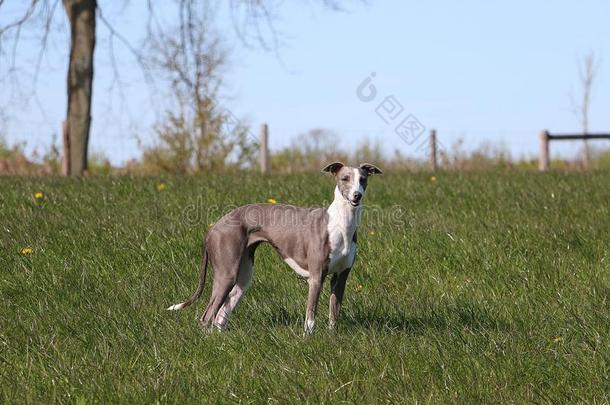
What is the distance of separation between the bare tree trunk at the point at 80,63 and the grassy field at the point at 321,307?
746cm

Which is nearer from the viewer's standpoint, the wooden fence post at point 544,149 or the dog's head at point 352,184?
the dog's head at point 352,184

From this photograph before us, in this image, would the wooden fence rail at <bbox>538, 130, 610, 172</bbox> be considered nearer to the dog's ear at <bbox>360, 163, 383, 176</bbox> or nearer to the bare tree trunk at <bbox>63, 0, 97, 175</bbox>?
the bare tree trunk at <bbox>63, 0, 97, 175</bbox>

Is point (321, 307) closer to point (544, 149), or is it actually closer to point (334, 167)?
point (334, 167)

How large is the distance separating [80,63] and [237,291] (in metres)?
14.5

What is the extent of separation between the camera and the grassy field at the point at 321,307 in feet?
18.6

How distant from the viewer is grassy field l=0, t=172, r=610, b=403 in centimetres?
567

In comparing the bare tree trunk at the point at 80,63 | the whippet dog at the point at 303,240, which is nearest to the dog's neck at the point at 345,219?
the whippet dog at the point at 303,240

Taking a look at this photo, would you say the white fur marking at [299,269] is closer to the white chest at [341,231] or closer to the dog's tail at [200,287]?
the white chest at [341,231]

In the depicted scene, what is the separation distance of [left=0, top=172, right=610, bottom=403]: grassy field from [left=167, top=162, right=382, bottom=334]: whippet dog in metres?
0.33

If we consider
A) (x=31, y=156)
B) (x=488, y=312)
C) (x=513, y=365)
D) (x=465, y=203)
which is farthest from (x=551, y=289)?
(x=31, y=156)

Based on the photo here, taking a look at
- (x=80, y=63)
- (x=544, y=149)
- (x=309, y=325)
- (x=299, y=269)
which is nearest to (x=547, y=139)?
(x=544, y=149)

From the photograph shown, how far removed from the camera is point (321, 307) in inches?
307

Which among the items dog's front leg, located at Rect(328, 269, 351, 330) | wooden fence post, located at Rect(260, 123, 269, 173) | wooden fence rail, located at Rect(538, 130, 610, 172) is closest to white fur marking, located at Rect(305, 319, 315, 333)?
dog's front leg, located at Rect(328, 269, 351, 330)

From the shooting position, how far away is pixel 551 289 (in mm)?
8391
